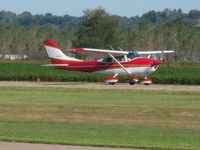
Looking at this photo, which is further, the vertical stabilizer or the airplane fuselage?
the vertical stabilizer

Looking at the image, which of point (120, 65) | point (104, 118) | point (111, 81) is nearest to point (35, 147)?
point (104, 118)

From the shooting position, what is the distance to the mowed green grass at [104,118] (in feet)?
46.7

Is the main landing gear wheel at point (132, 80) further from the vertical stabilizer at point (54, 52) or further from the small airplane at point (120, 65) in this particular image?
the vertical stabilizer at point (54, 52)

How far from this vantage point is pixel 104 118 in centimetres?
2072

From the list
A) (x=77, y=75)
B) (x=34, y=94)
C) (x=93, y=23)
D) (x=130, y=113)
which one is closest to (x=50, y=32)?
(x=93, y=23)

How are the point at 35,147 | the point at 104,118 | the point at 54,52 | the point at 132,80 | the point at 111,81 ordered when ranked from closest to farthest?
1. the point at 35,147
2. the point at 104,118
3. the point at 111,81
4. the point at 132,80
5. the point at 54,52

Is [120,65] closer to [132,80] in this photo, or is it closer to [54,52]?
[132,80]

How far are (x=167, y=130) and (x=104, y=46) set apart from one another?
328 ft

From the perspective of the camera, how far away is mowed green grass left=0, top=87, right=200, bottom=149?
46.7 ft

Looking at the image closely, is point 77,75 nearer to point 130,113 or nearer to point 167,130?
point 130,113

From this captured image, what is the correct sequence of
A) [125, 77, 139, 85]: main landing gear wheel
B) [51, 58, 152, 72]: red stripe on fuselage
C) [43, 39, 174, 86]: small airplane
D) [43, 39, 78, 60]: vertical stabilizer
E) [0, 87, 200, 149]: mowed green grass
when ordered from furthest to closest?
[43, 39, 78, 60]: vertical stabilizer, [51, 58, 152, 72]: red stripe on fuselage, [43, 39, 174, 86]: small airplane, [125, 77, 139, 85]: main landing gear wheel, [0, 87, 200, 149]: mowed green grass

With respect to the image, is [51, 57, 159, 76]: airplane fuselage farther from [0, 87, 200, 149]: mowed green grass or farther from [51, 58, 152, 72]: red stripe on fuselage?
[0, 87, 200, 149]: mowed green grass

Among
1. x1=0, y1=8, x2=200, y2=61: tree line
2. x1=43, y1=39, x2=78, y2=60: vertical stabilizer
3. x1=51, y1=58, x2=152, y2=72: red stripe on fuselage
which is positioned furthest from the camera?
x1=0, y1=8, x2=200, y2=61: tree line

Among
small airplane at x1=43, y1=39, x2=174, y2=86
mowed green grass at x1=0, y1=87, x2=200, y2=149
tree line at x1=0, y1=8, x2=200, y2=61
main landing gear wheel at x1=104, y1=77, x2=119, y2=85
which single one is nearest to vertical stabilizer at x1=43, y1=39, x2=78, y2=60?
small airplane at x1=43, y1=39, x2=174, y2=86
